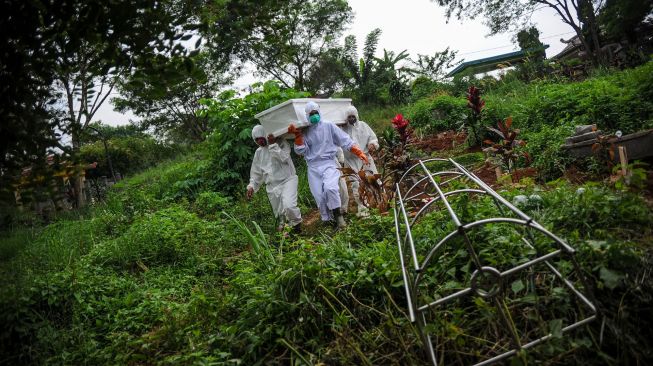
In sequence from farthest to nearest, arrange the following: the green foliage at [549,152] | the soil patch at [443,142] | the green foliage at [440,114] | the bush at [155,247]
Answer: the green foliage at [440,114], the soil patch at [443,142], the green foliage at [549,152], the bush at [155,247]

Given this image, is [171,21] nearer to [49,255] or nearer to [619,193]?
[619,193]

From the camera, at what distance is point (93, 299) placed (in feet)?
10.3

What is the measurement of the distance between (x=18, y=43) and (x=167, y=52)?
0.48 m

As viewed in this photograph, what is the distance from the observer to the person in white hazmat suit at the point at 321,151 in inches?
197

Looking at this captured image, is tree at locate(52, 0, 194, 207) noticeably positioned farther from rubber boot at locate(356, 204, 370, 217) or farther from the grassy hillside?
rubber boot at locate(356, 204, 370, 217)

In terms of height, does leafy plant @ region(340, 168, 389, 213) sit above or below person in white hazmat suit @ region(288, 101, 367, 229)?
below

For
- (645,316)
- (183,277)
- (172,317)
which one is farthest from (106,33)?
(183,277)

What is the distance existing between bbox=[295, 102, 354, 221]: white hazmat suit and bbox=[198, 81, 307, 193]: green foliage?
2804 millimetres

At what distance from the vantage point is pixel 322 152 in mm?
5188

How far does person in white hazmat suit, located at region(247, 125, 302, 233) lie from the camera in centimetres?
524

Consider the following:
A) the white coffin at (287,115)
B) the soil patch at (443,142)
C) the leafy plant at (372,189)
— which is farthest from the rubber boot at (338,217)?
the soil patch at (443,142)

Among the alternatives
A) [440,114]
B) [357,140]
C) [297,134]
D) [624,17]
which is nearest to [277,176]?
[297,134]

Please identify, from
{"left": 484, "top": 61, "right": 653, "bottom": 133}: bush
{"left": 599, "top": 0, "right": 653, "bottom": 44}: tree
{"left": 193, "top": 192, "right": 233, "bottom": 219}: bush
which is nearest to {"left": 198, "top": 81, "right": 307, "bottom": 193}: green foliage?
{"left": 193, "top": 192, "right": 233, "bottom": 219}: bush

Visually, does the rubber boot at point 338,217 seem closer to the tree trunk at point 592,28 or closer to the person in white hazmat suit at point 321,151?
the person in white hazmat suit at point 321,151
